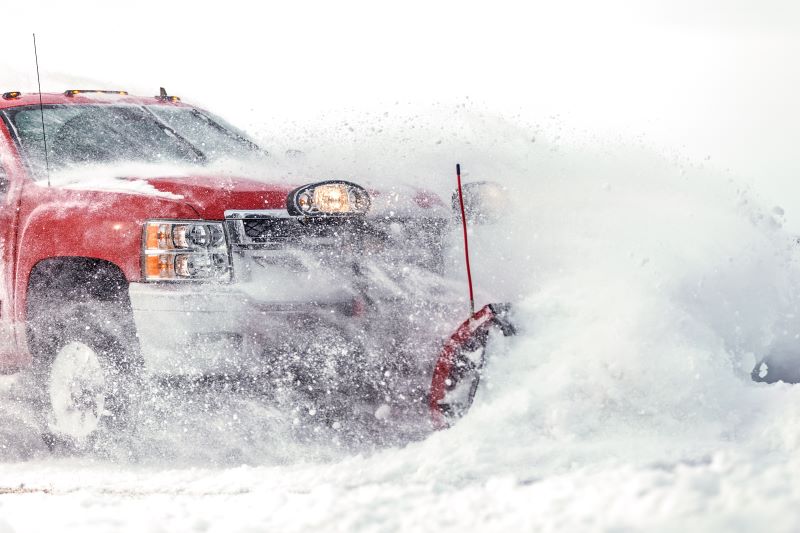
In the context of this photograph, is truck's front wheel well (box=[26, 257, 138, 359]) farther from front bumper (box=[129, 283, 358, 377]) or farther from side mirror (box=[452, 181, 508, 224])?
side mirror (box=[452, 181, 508, 224])

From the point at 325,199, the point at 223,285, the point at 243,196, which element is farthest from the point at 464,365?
the point at 243,196

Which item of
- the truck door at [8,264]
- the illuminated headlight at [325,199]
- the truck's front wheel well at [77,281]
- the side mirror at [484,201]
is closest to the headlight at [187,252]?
the truck's front wheel well at [77,281]

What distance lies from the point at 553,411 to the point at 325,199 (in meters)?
1.25

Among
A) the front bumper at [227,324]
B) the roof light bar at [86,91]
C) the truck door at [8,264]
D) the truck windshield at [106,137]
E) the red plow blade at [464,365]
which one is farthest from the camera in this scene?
the roof light bar at [86,91]

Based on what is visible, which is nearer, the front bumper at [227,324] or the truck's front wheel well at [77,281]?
the front bumper at [227,324]

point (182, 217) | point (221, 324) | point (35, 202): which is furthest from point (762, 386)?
point (35, 202)

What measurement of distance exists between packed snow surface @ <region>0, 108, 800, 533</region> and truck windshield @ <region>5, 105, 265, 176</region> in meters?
0.68

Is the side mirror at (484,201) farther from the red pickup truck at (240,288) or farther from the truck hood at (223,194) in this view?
the truck hood at (223,194)

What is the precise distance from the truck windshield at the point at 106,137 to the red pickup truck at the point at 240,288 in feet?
0.85

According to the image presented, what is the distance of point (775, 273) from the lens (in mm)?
4547

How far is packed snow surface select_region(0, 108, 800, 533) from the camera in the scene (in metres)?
2.88

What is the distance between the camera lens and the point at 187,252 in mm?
4012

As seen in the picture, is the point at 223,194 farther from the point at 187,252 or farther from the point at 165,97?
the point at 165,97

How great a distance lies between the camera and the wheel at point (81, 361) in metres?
4.25
